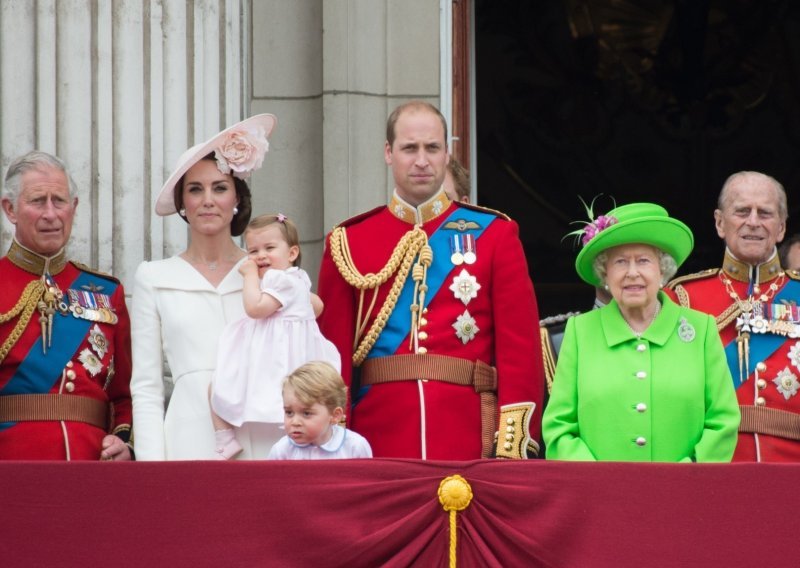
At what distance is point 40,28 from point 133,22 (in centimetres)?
34

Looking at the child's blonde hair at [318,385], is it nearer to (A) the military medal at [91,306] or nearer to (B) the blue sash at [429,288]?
(B) the blue sash at [429,288]

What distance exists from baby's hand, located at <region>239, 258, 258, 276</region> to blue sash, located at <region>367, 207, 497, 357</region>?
1.46 feet

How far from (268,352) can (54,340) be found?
2.43 feet

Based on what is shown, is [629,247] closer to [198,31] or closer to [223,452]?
[223,452]

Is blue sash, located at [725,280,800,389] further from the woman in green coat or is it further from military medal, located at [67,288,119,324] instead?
military medal, located at [67,288,119,324]

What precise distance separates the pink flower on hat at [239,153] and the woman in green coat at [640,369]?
1.09 meters

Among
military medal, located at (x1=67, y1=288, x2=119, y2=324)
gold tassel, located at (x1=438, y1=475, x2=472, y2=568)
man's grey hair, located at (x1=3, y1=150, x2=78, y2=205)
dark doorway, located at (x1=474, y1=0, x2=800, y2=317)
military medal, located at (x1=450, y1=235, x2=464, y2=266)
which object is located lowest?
gold tassel, located at (x1=438, y1=475, x2=472, y2=568)

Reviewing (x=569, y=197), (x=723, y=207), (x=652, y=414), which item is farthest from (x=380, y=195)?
(x=569, y=197)

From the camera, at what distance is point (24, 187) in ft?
22.0

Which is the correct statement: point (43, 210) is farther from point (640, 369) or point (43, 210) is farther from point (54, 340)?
point (640, 369)

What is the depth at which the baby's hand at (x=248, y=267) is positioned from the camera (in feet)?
21.3

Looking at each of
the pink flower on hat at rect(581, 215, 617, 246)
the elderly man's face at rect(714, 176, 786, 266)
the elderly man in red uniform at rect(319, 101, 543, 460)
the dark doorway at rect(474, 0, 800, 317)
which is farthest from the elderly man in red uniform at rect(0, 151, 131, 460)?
the dark doorway at rect(474, 0, 800, 317)

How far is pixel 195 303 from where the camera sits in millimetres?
6602

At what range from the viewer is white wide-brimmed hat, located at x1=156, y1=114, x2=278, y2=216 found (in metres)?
6.70
